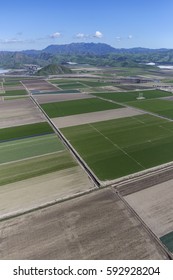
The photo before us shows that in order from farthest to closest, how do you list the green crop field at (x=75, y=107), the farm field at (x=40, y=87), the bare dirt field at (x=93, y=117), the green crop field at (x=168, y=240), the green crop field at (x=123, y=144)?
the farm field at (x=40, y=87) < the green crop field at (x=75, y=107) < the bare dirt field at (x=93, y=117) < the green crop field at (x=123, y=144) < the green crop field at (x=168, y=240)

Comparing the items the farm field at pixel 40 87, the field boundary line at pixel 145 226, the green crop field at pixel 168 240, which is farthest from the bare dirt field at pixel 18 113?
the green crop field at pixel 168 240

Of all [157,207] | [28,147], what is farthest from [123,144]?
[157,207]

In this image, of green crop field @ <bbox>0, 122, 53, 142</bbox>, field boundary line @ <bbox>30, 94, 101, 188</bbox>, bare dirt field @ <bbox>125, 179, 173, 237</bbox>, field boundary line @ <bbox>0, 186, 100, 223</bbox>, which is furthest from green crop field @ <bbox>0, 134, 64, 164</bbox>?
bare dirt field @ <bbox>125, 179, 173, 237</bbox>

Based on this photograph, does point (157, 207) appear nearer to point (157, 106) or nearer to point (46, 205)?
point (46, 205)

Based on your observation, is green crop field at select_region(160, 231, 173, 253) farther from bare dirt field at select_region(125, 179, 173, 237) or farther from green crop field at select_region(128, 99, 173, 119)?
green crop field at select_region(128, 99, 173, 119)

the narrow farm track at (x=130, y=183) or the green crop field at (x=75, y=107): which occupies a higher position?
the green crop field at (x=75, y=107)

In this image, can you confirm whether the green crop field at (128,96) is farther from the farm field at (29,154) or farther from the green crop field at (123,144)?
the farm field at (29,154)
